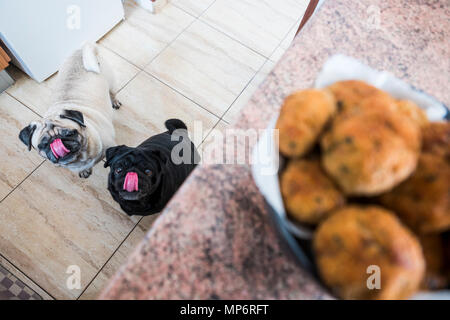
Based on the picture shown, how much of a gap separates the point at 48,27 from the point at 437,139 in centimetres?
203

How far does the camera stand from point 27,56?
5.58 ft

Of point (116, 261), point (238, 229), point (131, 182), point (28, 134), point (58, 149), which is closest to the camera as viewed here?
point (238, 229)

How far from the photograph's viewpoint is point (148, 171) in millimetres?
1236

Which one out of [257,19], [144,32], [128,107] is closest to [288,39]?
[257,19]

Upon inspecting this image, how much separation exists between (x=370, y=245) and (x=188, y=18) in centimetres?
228

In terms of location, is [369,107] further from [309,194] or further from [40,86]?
[40,86]

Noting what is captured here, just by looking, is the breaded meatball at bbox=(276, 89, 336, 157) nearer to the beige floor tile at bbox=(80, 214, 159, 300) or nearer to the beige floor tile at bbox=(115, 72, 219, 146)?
the beige floor tile at bbox=(80, 214, 159, 300)

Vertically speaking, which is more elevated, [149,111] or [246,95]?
[149,111]

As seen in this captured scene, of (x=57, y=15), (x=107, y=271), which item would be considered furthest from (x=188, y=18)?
(x=107, y=271)

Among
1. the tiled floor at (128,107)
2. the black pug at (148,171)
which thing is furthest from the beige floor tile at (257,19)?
the black pug at (148,171)

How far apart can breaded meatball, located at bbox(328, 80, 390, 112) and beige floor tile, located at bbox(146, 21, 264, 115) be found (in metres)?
1.53

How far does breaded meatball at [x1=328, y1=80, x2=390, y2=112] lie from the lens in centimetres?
37

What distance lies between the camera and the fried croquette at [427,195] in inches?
12.8
